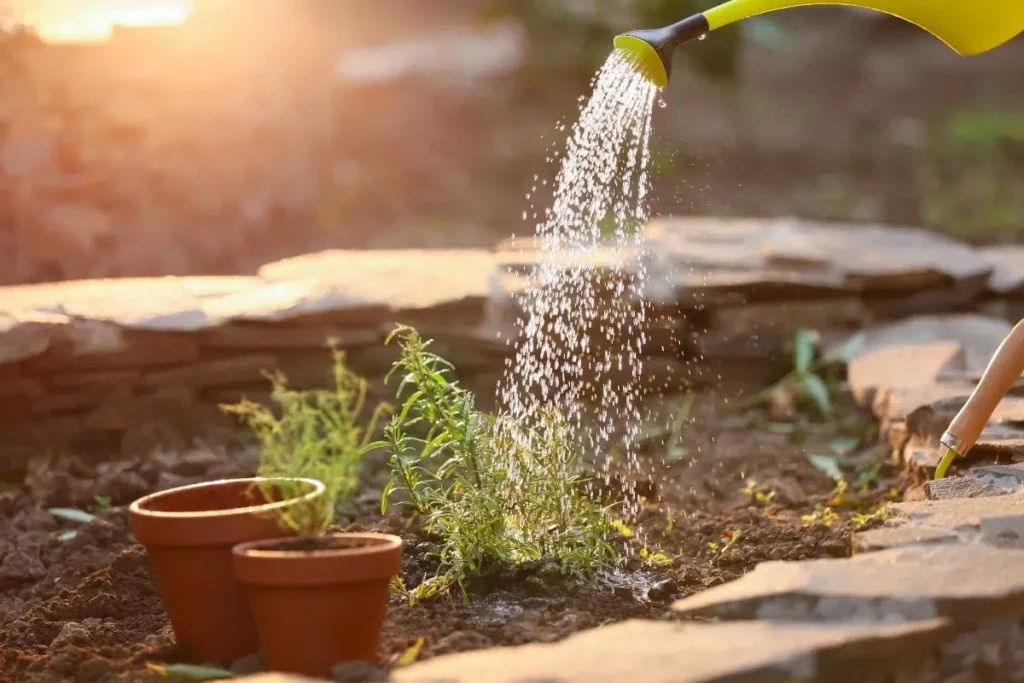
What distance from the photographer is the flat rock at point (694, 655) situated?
74.9 inches

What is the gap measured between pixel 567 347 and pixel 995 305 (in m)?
2.03

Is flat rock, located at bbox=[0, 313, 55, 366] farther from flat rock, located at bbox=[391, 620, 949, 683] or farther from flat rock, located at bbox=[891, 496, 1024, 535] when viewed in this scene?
flat rock, located at bbox=[891, 496, 1024, 535]

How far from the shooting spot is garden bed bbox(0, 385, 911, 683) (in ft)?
8.05

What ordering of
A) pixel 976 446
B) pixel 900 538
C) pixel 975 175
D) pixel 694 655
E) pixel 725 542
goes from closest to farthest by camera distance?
1. pixel 694 655
2. pixel 900 538
3. pixel 725 542
4. pixel 976 446
5. pixel 975 175

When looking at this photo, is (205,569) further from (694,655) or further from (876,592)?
(876,592)

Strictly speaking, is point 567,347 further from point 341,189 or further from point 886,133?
point 886,133

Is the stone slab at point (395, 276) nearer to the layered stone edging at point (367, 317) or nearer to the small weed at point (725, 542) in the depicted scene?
the layered stone edging at point (367, 317)

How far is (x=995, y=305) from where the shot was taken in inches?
202

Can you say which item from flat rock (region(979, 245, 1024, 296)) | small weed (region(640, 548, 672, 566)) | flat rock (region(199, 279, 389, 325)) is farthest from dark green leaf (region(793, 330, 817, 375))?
small weed (region(640, 548, 672, 566))

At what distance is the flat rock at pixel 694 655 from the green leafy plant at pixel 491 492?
59 cm

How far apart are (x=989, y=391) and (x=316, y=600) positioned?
5.35ft

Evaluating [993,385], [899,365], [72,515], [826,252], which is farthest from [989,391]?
[72,515]

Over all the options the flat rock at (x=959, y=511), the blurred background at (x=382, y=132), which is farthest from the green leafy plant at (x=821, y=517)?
the blurred background at (x=382, y=132)

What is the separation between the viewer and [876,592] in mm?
2113
